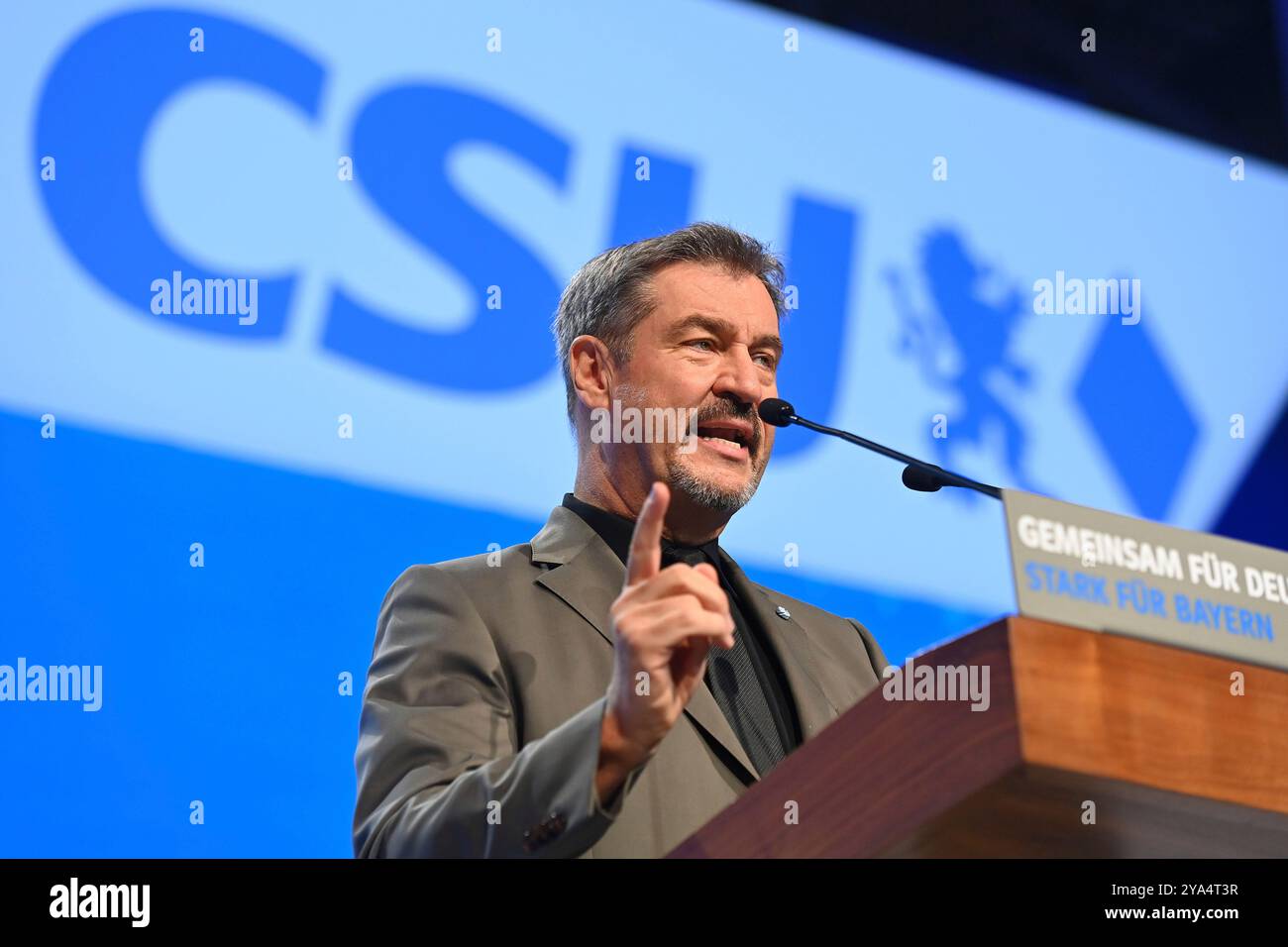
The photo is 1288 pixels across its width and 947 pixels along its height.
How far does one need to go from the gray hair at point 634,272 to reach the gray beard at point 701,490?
0.23 metres

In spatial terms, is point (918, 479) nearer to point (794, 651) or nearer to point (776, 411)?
point (776, 411)

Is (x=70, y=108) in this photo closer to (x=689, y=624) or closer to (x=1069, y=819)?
(x=689, y=624)

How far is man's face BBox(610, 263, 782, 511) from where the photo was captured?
219 centimetres

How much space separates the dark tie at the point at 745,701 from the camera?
194 cm

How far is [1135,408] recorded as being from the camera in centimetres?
343

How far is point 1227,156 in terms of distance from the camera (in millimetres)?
3795

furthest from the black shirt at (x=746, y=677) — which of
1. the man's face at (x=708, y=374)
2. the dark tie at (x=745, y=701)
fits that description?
the man's face at (x=708, y=374)

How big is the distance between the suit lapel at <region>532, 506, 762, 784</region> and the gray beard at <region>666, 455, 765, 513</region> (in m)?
0.14

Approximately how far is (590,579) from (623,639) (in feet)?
2.44

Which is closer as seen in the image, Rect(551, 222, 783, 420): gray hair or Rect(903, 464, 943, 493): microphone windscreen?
Rect(903, 464, 943, 493): microphone windscreen

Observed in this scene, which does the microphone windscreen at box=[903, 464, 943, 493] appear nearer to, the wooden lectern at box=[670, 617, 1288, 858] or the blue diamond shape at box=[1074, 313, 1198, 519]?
the wooden lectern at box=[670, 617, 1288, 858]

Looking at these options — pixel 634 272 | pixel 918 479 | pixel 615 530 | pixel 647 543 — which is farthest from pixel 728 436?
pixel 647 543

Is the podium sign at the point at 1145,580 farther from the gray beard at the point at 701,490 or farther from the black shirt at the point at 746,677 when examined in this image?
the gray beard at the point at 701,490

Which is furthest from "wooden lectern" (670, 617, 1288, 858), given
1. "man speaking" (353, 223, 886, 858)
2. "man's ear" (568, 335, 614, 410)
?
"man's ear" (568, 335, 614, 410)
